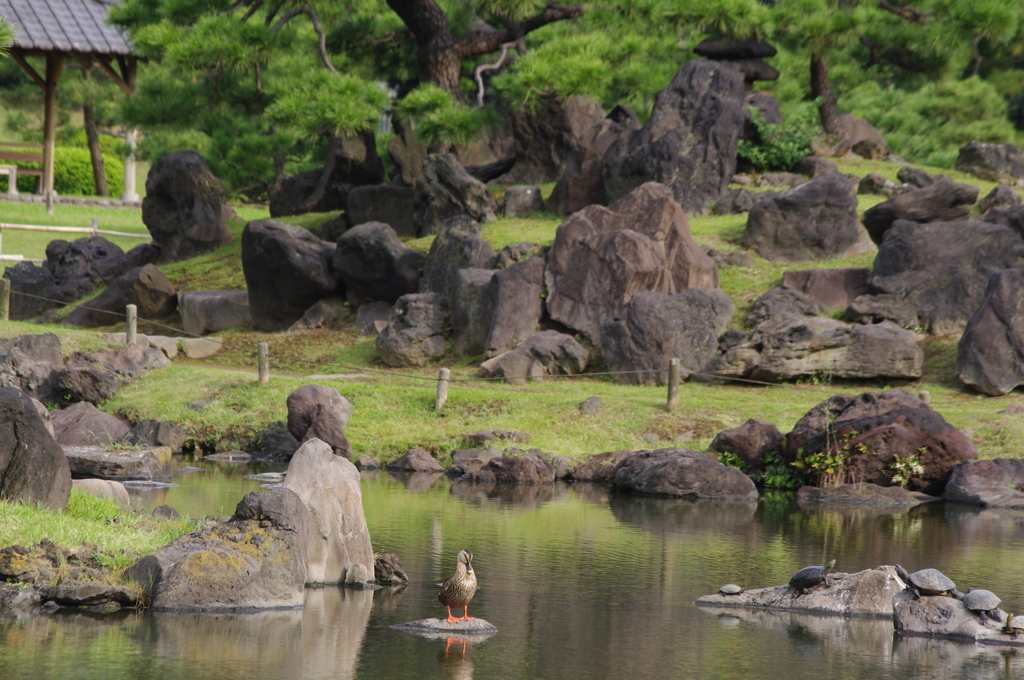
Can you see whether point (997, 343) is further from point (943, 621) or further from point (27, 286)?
point (27, 286)

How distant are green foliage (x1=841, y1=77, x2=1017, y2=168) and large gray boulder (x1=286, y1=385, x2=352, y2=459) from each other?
22.6 meters

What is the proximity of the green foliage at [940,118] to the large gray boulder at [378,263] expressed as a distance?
17650mm

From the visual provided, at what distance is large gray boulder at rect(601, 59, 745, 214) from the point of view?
86.3 ft

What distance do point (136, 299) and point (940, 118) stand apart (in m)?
25.3

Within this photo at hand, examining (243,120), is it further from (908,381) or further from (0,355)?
(908,381)

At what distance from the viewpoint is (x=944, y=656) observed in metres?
8.27

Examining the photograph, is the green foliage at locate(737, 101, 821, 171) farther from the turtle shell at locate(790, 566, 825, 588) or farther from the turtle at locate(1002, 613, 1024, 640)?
the turtle at locate(1002, 613, 1024, 640)

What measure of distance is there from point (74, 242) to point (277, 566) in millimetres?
23725

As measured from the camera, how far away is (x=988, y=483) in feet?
50.5

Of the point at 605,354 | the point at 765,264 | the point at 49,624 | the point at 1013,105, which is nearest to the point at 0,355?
the point at 605,354

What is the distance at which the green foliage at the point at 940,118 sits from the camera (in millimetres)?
33750

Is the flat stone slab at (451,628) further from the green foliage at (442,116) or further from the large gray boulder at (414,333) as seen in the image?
the green foliage at (442,116)

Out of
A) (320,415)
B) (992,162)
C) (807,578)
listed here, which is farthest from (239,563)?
(992,162)

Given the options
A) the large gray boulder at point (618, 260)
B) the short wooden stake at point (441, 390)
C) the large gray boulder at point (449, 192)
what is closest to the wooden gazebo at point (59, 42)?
the large gray boulder at point (449, 192)
